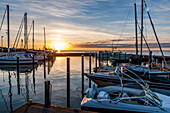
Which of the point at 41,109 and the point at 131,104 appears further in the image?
the point at 131,104

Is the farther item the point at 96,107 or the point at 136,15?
the point at 136,15

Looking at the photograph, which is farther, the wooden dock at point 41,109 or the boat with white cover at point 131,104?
the boat with white cover at point 131,104

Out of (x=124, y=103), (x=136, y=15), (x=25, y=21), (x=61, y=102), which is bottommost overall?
(x=61, y=102)

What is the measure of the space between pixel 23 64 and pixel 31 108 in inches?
1125

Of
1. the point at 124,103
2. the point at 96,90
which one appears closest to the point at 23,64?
the point at 96,90

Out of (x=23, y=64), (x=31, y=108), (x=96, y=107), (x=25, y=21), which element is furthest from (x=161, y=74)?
(x=25, y=21)

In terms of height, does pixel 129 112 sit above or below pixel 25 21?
below

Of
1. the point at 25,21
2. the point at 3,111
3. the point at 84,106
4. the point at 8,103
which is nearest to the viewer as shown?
the point at 84,106

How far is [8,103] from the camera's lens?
8.90m

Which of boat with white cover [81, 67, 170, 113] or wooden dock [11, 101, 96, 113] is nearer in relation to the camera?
wooden dock [11, 101, 96, 113]

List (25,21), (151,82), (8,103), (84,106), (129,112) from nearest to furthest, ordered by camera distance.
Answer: (129,112), (84,106), (8,103), (151,82), (25,21)

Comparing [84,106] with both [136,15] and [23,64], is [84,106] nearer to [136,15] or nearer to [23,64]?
[136,15]

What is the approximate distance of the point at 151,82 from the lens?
1130cm

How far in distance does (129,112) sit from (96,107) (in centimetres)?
161
